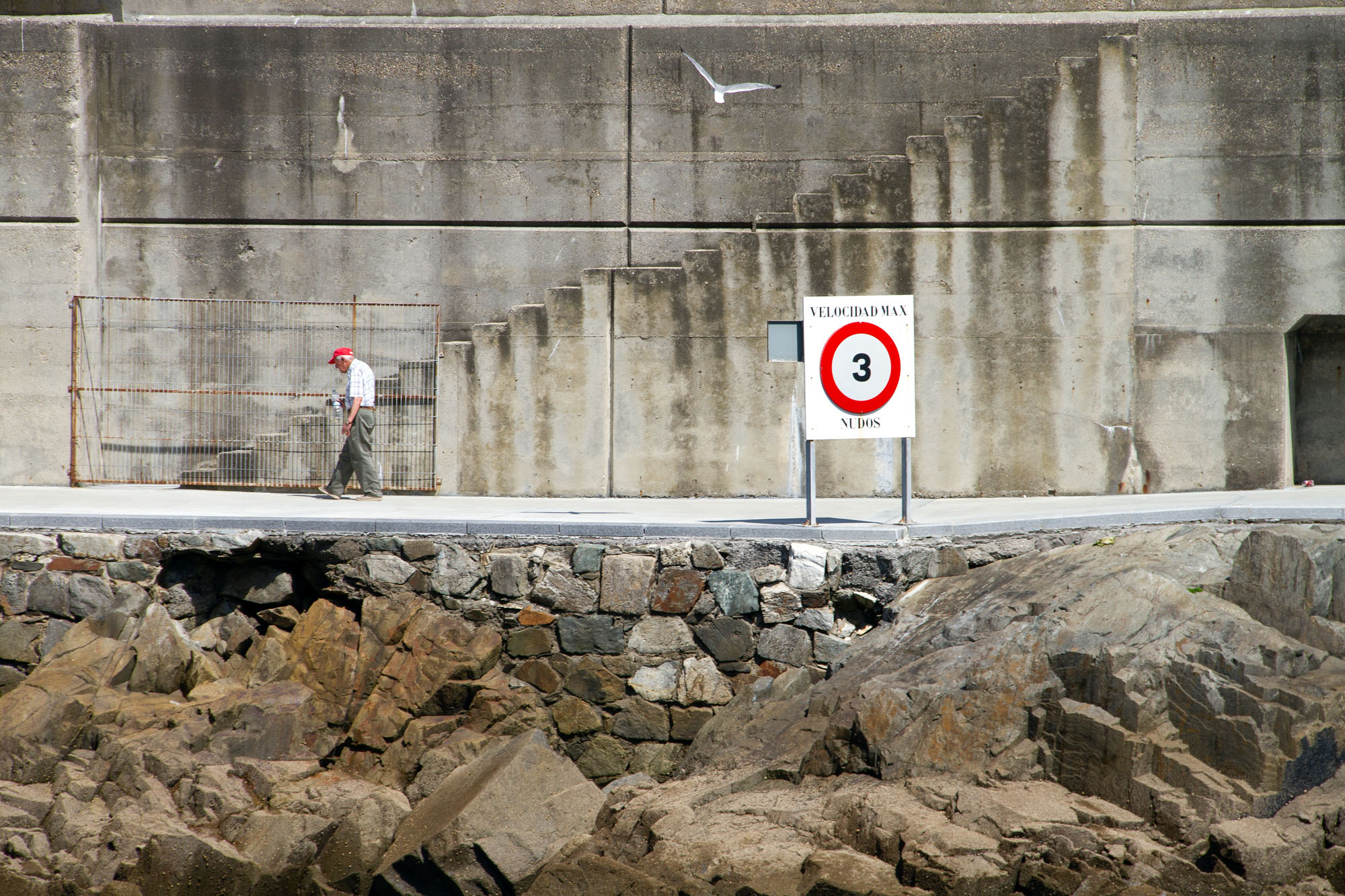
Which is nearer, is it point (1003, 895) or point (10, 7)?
point (1003, 895)

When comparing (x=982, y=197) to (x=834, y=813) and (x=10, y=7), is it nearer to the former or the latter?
(x=834, y=813)

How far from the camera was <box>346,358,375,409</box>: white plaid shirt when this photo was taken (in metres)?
9.76

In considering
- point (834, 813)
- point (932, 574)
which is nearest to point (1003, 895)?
point (834, 813)

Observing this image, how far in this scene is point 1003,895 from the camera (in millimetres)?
5125

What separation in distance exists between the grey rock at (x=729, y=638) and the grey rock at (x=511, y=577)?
4.06 feet

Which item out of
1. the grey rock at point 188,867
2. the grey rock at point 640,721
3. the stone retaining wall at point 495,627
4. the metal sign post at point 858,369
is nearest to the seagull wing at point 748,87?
the metal sign post at point 858,369

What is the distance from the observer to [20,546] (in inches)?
304

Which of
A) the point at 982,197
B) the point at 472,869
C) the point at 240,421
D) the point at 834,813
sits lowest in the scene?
the point at 472,869

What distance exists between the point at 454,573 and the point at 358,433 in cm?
276

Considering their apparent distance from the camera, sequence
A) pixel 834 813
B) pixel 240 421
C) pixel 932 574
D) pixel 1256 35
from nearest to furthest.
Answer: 1. pixel 834 813
2. pixel 932 574
3. pixel 1256 35
4. pixel 240 421

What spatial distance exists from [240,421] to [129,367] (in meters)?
1.23

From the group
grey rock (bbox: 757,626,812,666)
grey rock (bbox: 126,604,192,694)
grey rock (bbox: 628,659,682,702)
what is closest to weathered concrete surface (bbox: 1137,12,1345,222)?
grey rock (bbox: 757,626,812,666)

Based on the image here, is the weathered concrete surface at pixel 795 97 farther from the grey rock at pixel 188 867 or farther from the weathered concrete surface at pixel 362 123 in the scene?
the grey rock at pixel 188 867

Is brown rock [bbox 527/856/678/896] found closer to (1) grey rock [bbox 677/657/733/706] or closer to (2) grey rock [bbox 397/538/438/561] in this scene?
(1) grey rock [bbox 677/657/733/706]
